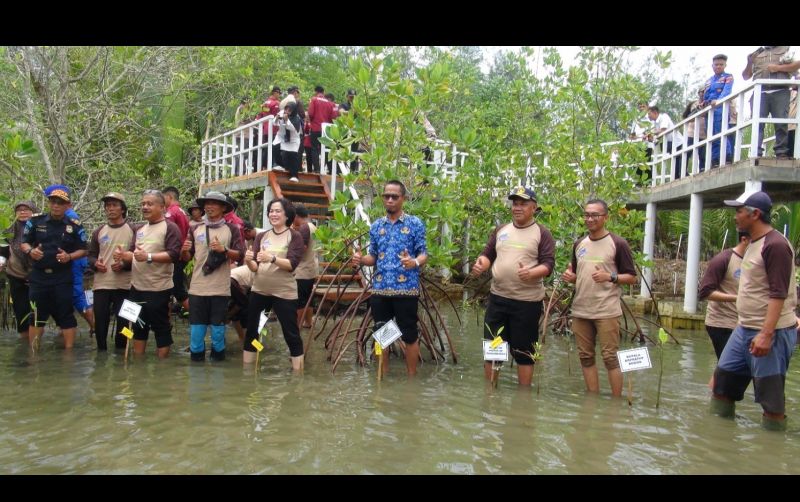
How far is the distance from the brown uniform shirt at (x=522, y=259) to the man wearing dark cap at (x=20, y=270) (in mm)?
5476

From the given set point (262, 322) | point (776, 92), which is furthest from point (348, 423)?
point (776, 92)

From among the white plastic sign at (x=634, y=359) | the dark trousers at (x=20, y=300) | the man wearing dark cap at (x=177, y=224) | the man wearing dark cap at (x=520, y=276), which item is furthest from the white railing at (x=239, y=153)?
the white plastic sign at (x=634, y=359)

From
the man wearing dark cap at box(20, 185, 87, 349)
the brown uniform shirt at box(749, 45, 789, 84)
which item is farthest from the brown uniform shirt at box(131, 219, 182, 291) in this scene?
the brown uniform shirt at box(749, 45, 789, 84)

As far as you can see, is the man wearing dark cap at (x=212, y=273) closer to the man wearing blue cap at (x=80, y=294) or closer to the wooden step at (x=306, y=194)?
the man wearing blue cap at (x=80, y=294)

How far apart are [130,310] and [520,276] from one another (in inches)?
153

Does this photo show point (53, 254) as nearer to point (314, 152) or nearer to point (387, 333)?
point (387, 333)

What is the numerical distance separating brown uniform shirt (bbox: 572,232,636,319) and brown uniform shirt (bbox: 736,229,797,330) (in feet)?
3.05

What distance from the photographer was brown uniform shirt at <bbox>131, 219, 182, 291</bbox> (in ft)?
21.1

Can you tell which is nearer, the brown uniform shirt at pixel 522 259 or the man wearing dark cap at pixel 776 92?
the brown uniform shirt at pixel 522 259

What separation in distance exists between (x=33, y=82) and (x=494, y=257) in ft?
24.5

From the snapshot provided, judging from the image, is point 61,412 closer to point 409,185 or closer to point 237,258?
point 237,258

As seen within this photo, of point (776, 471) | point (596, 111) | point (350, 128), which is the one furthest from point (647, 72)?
point (776, 471)

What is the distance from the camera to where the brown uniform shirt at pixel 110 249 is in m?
6.69

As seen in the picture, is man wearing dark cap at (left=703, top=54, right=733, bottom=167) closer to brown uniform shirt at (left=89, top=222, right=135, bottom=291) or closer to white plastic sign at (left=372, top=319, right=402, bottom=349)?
white plastic sign at (left=372, top=319, right=402, bottom=349)
